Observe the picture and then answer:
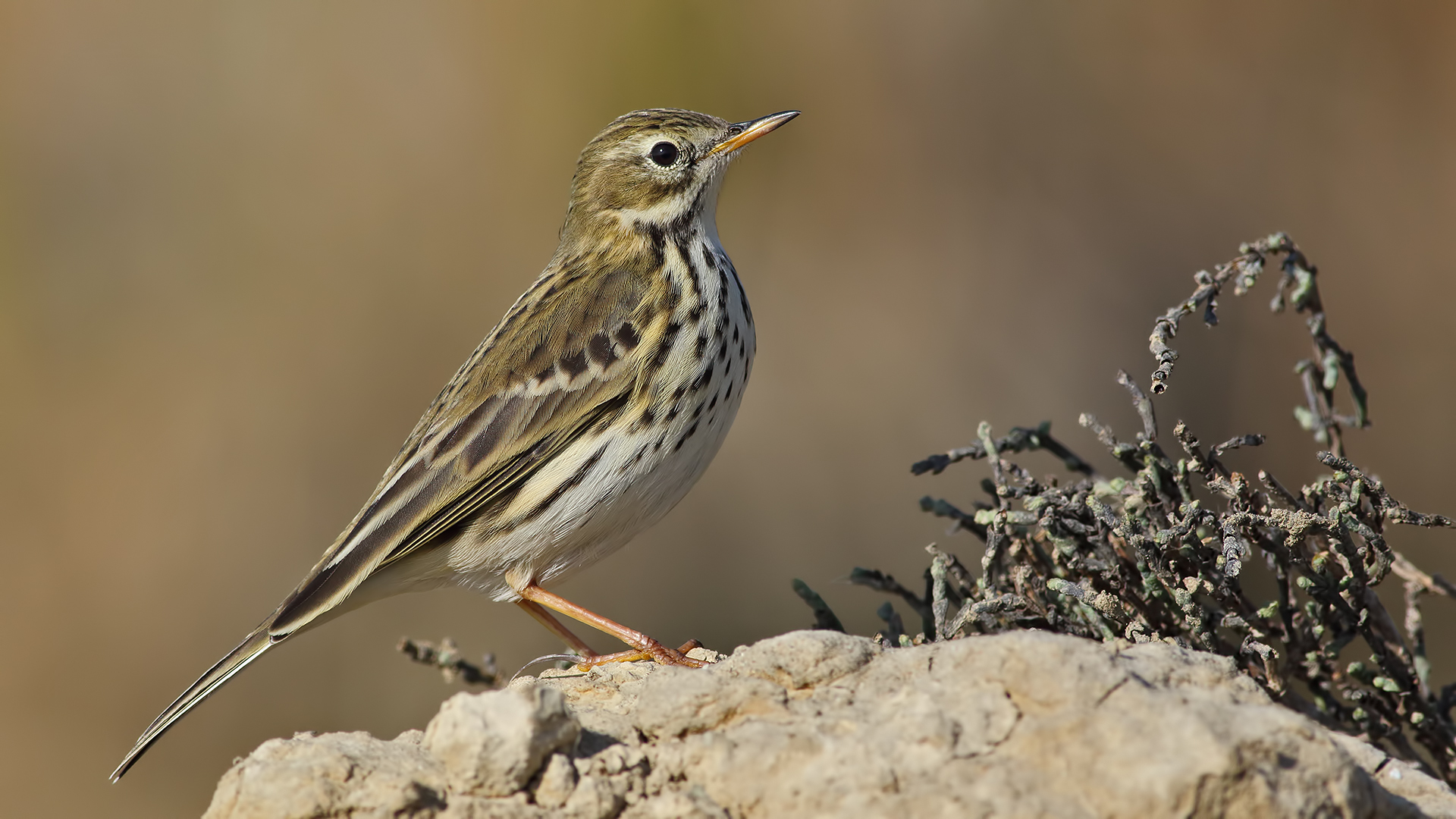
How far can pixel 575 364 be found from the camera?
502cm

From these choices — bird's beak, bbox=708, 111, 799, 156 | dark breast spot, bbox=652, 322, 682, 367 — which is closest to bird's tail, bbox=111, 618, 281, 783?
dark breast spot, bbox=652, 322, 682, 367

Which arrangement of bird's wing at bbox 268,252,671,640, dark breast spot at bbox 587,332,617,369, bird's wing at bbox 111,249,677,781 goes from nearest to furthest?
bird's wing at bbox 111,249,677,781, bird's wing at bbox 268,252,671,640, dark breast spot at bbox 587,332,617,369

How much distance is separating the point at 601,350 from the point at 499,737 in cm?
235

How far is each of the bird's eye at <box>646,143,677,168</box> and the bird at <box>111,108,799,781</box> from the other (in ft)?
2.08

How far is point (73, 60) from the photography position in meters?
10.8

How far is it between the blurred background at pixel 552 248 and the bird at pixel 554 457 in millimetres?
4716

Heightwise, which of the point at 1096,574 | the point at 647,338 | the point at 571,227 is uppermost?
the point at 571,227

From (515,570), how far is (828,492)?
5864mm

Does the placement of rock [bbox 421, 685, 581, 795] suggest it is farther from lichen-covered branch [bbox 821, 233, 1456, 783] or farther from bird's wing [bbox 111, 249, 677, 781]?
bird's wing [bbox 111, 249, 677, 781]

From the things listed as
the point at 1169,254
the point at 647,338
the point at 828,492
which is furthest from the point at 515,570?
the point at 1169,254

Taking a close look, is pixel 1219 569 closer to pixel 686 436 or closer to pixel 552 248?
pixel 686 436

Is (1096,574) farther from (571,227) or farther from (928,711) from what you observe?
(571,227)

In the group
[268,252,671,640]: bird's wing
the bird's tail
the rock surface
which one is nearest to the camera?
the rock surface

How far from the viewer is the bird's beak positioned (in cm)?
579
